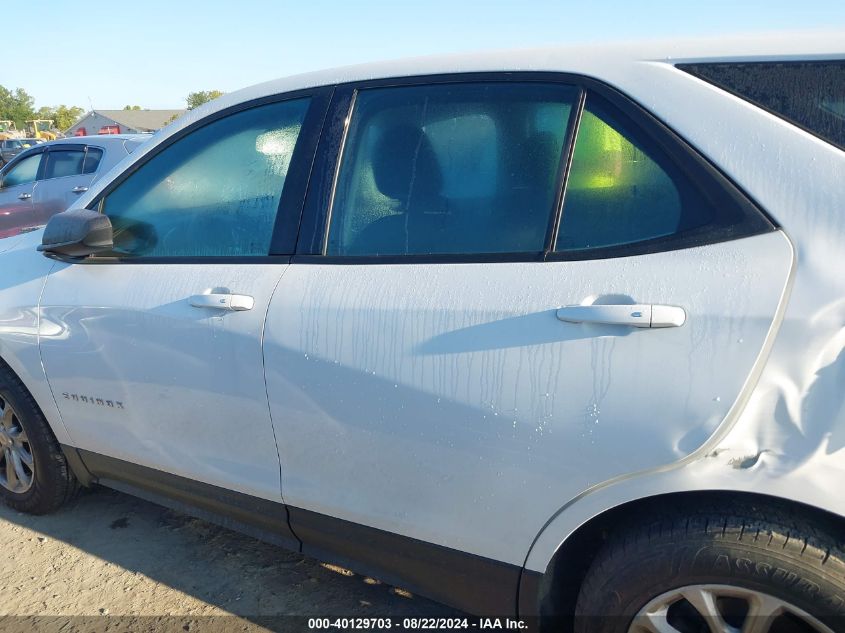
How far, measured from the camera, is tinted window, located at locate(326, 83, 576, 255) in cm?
182

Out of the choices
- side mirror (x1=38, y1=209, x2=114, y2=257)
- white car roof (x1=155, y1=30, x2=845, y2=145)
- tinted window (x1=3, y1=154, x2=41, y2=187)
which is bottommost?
side mirror (x1=38, y1=209, x2=114, y2=257)

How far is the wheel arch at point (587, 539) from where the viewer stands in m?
1.51

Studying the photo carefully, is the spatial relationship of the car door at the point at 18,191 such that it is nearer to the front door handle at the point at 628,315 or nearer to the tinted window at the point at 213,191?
the tinted window at the point at 213,191

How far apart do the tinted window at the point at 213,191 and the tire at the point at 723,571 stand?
55.6 inches

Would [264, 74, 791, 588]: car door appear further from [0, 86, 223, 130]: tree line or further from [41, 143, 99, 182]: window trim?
[0, 86, 223, 130]: tree line

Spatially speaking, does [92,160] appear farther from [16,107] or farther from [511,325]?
[16,107]

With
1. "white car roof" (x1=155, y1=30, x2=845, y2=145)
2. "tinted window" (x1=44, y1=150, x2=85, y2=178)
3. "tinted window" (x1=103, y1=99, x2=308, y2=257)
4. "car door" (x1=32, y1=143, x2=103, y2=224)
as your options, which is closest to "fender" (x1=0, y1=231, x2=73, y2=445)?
"tinted window" (x1=103, y1=99, x2=308, y2=257)

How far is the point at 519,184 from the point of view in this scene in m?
1.84

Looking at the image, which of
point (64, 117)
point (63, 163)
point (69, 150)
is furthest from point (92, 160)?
point (64, 117)

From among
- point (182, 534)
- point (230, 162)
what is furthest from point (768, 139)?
point (182, 534)

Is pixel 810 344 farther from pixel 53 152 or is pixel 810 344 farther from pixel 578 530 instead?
pixel 53 152

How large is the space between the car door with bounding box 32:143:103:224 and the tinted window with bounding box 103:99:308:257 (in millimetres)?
6232

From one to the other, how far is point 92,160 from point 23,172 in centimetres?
141

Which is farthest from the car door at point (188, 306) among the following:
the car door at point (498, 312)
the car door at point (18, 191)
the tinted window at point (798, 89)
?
the car door at point (18, 191)
